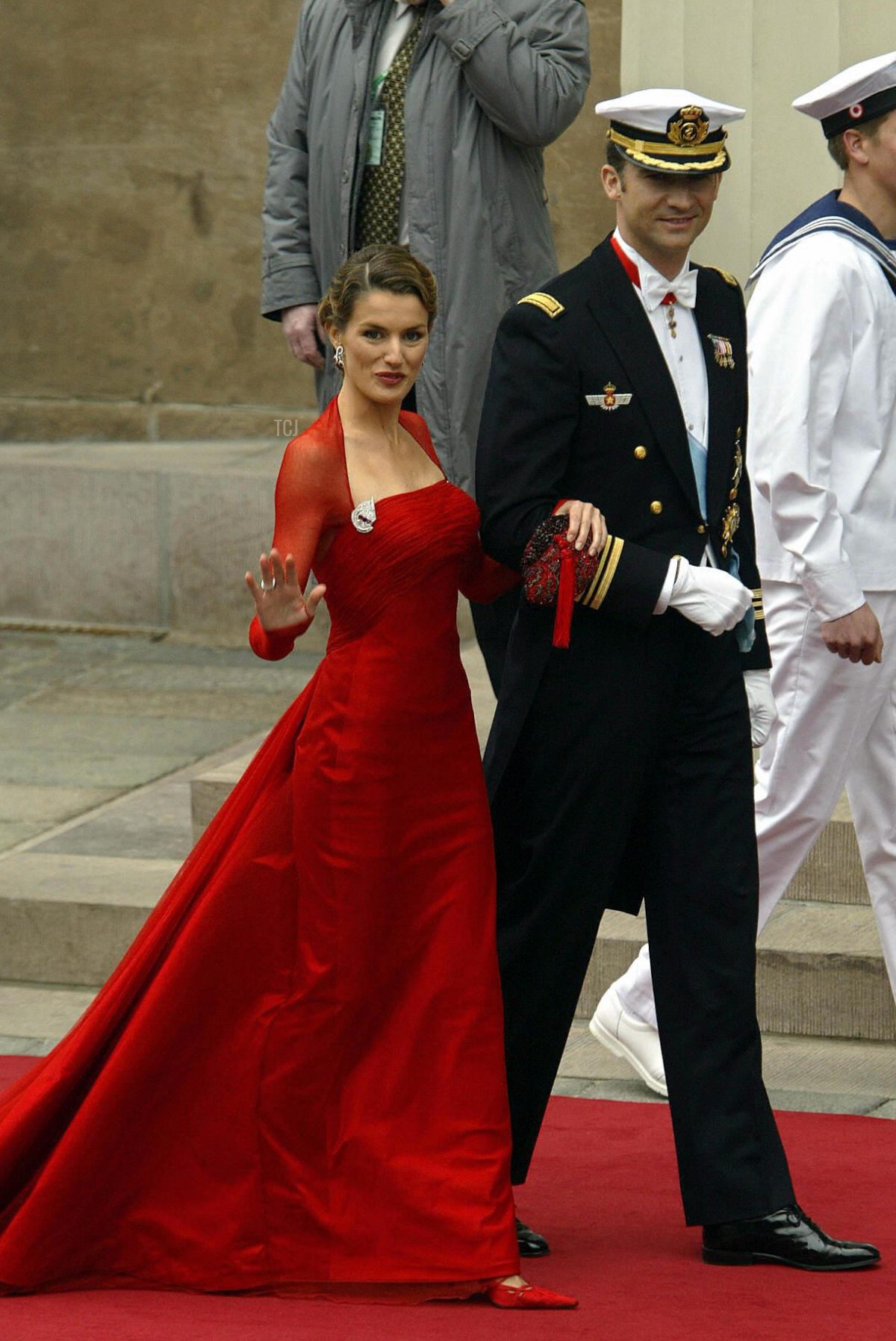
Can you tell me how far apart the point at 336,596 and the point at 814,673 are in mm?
1113

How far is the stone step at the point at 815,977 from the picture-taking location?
5.07 metres

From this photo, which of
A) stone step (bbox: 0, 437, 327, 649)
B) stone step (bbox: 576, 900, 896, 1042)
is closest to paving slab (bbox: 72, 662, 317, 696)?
stone step (bbox: 0, 437, 327, 649)

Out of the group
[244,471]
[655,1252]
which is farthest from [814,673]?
[244,471]

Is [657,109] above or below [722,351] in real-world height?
above

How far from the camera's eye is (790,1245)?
148 inches

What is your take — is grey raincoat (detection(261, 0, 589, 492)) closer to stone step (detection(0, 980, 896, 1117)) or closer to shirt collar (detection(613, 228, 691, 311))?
stone step (detection(0, 980, 896, 1117))

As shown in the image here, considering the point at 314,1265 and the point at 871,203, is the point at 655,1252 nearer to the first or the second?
the point at 314,1265

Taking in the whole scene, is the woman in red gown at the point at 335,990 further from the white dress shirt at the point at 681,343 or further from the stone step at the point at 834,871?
the stone step at the point at 834,871

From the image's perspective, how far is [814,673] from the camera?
4504 mm

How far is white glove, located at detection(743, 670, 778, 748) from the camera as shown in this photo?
4.01 m

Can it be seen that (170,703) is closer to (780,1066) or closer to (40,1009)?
(40,1009)

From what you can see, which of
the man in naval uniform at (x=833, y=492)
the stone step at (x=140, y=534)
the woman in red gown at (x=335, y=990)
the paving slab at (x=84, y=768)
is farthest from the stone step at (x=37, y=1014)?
the stone step at (x=140, y=534)

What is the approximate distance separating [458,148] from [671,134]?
1603 millimetres

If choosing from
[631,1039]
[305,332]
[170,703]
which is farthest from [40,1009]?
[170,703]
